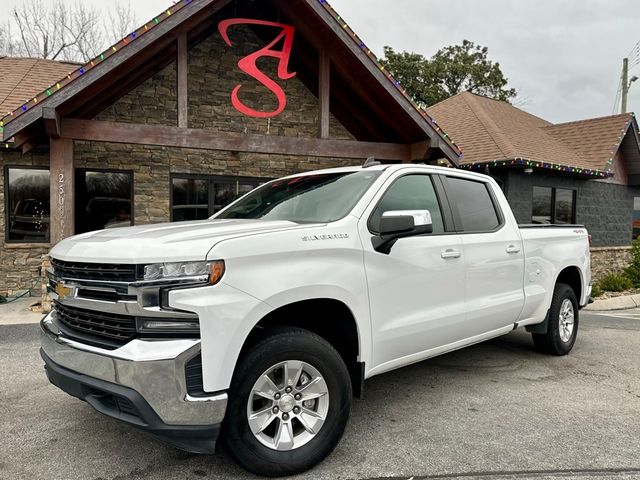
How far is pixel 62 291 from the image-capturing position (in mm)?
2961

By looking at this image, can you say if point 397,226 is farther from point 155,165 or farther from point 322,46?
point 155,165

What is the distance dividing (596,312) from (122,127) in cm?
919

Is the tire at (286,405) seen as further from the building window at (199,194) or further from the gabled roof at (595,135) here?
the gabled roof at (595,135)

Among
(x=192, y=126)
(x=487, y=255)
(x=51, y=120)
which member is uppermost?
(x=192, y=126)

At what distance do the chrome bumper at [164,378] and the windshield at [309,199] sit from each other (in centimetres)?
133

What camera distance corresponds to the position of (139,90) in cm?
1049

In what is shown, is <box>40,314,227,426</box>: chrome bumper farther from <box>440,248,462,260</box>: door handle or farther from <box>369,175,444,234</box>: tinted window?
<box>440,248,462,260</box>: door handle

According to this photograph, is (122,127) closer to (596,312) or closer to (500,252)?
(500,252)

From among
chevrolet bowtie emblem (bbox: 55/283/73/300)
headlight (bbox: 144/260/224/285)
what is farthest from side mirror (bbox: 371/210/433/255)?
chevrolet bowtie emblem (bbox: 55/283/73/300)

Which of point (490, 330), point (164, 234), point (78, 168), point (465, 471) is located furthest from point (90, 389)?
point (78, 168)

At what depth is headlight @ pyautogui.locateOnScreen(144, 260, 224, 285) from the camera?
2520 mm

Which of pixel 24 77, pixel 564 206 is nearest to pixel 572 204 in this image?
pixel 564 206

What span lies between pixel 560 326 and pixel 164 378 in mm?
4563

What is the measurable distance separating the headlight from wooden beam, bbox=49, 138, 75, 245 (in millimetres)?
6063
